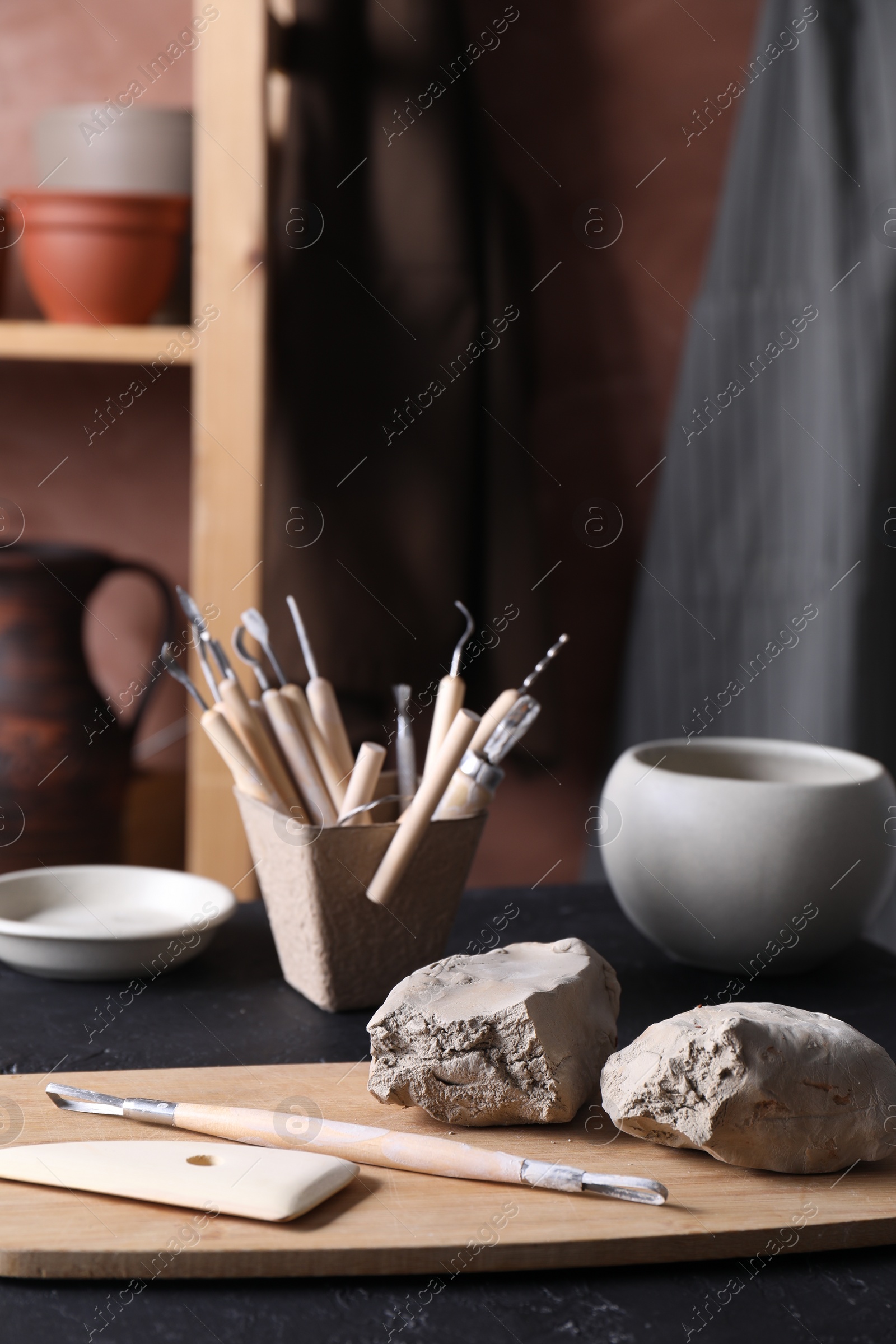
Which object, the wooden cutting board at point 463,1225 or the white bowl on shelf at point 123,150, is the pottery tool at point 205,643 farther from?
the white bowl on shelf at point 123,150

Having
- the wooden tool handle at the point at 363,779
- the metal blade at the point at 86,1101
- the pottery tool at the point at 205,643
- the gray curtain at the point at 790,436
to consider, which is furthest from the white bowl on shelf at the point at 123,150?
the metal blade at the point at 86,1101

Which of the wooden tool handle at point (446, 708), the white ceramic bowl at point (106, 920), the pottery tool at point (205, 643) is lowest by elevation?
the white ceramic bowl at point (106, 920)

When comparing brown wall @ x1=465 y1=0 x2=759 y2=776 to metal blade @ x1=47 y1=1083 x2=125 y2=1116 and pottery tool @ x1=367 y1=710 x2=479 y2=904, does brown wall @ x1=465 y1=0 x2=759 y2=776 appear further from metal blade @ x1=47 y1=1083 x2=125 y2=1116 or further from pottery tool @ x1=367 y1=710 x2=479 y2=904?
metal blade @ x1=47 y1=1083 x2=125 y2=1116

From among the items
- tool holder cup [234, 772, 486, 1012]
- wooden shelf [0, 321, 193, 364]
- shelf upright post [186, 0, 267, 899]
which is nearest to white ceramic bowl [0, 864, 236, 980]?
tool holder cup [234, 772, 486, 1012]

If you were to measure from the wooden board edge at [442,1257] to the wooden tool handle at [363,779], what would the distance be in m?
0.32

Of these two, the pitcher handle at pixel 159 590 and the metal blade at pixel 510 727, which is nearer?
the metal blade at pixel 510 727

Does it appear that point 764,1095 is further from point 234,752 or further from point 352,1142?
point 234,752

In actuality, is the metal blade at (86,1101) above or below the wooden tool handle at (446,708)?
below

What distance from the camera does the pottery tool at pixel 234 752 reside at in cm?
77

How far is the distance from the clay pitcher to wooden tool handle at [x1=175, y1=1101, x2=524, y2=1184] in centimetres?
83

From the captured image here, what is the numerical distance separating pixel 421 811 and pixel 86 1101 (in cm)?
25

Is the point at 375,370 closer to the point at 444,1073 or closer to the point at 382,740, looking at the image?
the point at 382,740

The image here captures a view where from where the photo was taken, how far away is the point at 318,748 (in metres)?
0.81

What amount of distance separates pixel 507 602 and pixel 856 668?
407mm
